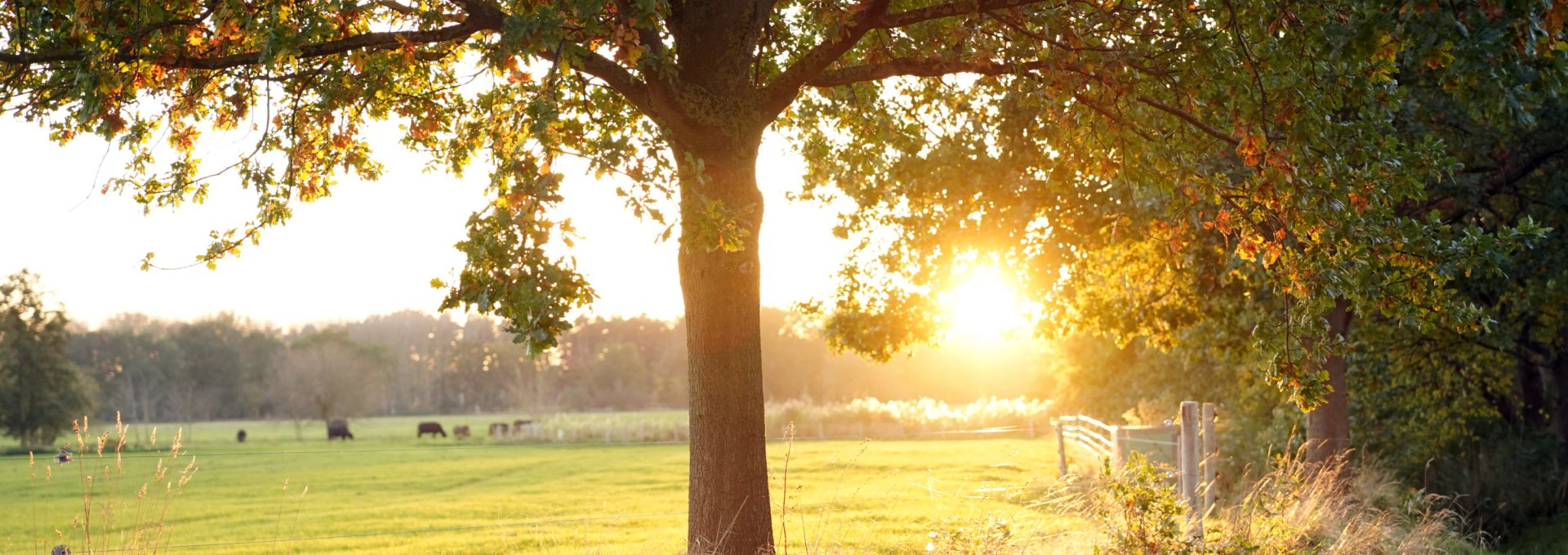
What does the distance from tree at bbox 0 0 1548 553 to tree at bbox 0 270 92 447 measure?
35.9 meters

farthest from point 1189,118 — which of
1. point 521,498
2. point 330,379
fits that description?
point 330,379

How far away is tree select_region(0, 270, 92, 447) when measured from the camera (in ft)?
133

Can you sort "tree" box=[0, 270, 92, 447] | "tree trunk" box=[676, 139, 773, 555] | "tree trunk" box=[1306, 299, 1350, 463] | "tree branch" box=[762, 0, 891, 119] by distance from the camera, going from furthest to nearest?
"tree" box=[0, 270, 92, 447] → "tree trunk" box=[1306, 299, 1350, 463] → "tree branch" box=[762, 0, 891, 119] → "tree trunk" box=[676, 139, 773, 555]

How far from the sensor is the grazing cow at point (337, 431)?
59531 mm

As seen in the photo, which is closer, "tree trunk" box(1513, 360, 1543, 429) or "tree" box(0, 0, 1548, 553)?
"tree" box(0, 0, 1548, 553)

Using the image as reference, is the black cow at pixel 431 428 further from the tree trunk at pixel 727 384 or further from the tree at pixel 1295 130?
the tree trunk at pixel 727 384

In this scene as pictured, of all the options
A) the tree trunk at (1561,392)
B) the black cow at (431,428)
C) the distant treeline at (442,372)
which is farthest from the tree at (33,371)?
the tree trunk at (1561,392)

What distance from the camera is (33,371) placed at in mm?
41625

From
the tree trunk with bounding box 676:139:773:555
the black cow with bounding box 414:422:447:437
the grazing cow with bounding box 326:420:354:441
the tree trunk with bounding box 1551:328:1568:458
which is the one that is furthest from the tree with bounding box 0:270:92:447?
the tree trunk with bounding box 1551:328:1568:458

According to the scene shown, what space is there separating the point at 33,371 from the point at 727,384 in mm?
42833

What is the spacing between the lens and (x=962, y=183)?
16.3 m

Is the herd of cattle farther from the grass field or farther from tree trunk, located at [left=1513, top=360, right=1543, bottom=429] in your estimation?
tree trunk, located at [left=1513, top=360, right=1543, bottom=429]

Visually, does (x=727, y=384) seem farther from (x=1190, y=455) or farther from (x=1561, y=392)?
(x=1561, y=392)

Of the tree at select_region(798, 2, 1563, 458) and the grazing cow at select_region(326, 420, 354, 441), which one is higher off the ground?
the tree at select_region(798, 2, 1563, 458)
